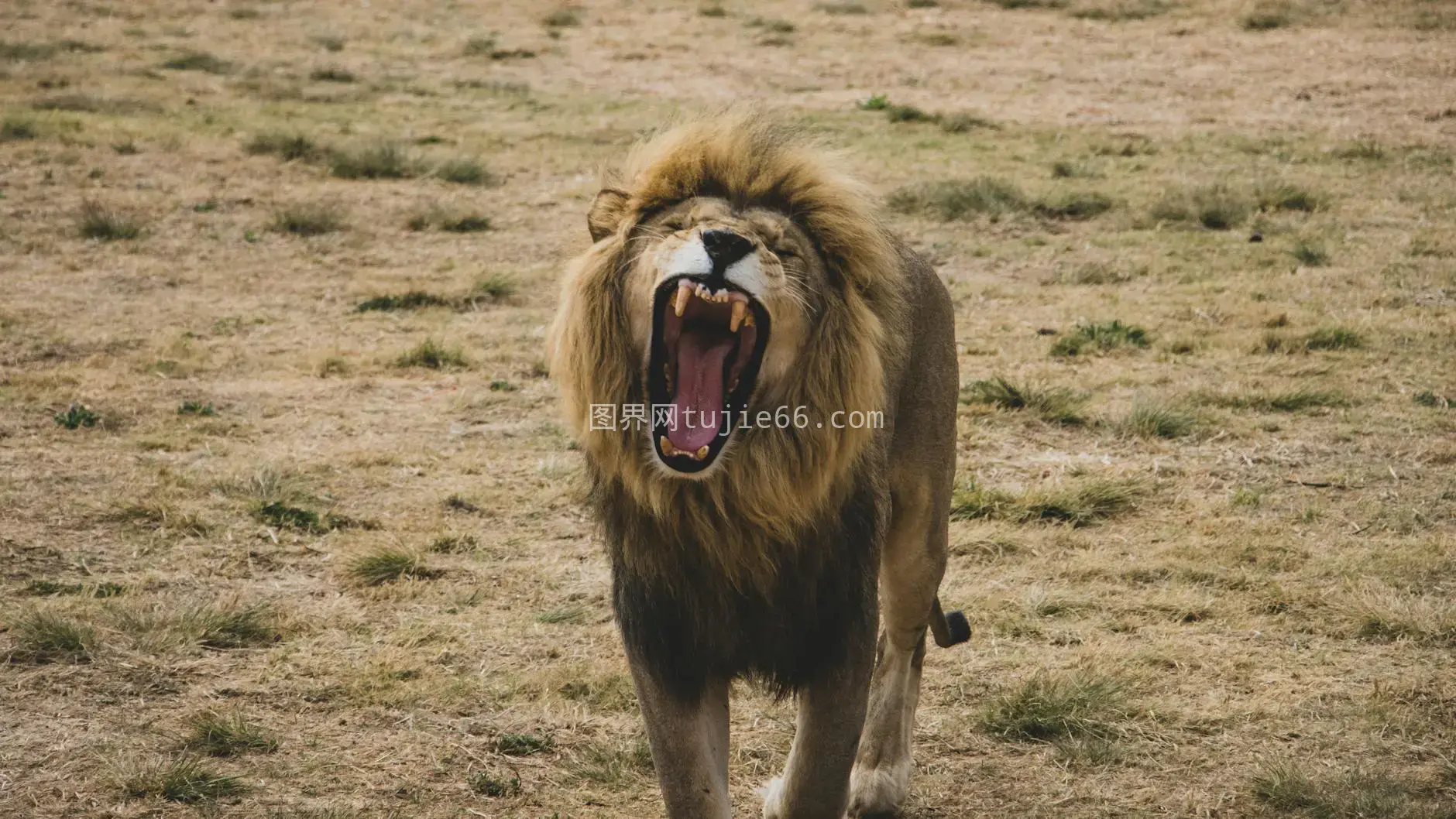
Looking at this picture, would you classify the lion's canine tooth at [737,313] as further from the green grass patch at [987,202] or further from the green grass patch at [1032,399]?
the green grass patch at [987,202]

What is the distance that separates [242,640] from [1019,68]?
14082mm

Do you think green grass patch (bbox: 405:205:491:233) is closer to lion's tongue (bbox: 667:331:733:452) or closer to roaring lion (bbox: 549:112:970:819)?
roaring lion (bbox: 549:112:970:819)

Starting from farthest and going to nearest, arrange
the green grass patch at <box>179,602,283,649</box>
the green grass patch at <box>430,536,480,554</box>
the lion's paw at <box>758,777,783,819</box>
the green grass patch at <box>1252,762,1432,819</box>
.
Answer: the green grass patch at <box>430,536,480,554</box>, the green grass patch at <box>179,602,283,649</box>, the green grass patch at <box>1252,762,1432,819</box>, the lion's paw at <box>758,777,783,819</box>

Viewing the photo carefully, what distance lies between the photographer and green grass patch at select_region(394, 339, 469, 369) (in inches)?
329

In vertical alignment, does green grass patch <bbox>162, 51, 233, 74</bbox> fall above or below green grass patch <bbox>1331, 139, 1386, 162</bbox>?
above

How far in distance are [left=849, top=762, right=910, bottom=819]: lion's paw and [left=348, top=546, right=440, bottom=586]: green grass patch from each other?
2.22 m

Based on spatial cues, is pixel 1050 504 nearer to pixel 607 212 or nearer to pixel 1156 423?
pixel 1156 423

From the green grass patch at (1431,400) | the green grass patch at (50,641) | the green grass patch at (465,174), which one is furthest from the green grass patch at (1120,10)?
A: the green grass patch at (50,641)

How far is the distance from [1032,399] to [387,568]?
341 cm

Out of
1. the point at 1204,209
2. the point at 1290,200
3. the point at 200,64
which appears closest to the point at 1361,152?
the point at 1290,200

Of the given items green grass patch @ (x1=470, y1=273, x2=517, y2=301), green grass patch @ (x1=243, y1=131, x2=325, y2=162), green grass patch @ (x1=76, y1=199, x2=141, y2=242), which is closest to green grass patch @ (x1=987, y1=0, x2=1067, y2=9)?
green grass patch @ (x1=243, y1=131, x2=325, y2=162)

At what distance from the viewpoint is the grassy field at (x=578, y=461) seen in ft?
14.8

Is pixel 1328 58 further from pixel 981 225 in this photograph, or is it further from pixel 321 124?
pixel 321 124

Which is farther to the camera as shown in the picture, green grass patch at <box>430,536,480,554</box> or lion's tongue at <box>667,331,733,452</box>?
green grass patch at <box>430,536,480,554</box>
